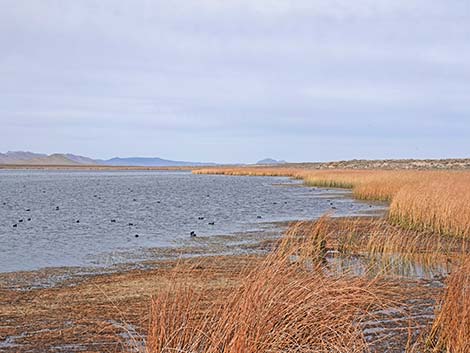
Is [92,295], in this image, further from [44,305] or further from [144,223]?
[144,223]

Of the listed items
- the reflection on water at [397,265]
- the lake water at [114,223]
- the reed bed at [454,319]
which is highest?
the reed bed at [454,319]

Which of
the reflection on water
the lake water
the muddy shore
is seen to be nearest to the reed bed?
the muddy shore

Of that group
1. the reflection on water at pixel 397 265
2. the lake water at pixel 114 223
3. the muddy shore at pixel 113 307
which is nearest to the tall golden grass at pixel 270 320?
the muddy shore at pixel 113 307

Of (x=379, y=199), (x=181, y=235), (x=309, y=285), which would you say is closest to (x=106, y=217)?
(x=181, y=235)

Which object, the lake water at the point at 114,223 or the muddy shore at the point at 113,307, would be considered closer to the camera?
the muddy shore at the point at 113,307

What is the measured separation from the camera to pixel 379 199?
3428 cm

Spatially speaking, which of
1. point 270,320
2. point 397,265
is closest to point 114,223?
point 397,265

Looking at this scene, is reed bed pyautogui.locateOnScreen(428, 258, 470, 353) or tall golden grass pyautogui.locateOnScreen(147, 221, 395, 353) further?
reed bed pyautogui.locateOnScreen(428, 258, 470, 353)

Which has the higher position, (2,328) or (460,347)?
(460,347)

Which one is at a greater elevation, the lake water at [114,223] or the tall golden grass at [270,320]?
the tall golden grass at [270,320]

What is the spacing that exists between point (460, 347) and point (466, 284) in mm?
1085

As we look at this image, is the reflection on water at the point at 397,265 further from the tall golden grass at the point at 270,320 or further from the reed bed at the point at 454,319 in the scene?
the tall golden grass at the point at 270,320

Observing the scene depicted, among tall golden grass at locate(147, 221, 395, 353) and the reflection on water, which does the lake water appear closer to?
the reflection on water

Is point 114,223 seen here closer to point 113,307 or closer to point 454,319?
point 113,307
